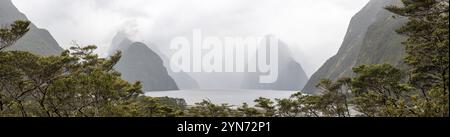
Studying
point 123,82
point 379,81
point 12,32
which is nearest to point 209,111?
point 123,82

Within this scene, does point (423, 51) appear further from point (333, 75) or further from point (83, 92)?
point (333, 75)

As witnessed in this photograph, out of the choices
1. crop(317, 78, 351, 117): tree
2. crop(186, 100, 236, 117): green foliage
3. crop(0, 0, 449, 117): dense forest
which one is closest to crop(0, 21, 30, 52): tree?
crop(0, 0, 449, 117): dense forest

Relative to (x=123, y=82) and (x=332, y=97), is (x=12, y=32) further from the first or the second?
(x=332, y=97)

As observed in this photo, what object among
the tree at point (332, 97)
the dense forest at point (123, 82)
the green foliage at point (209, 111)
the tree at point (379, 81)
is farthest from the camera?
the green foliage at point (209, 111)

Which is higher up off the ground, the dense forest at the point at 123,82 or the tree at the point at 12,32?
the tree at the point at 12,32

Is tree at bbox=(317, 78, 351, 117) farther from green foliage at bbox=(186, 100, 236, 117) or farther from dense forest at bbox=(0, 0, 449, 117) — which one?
green foliage at bbox=(186, 100, 236, 117)

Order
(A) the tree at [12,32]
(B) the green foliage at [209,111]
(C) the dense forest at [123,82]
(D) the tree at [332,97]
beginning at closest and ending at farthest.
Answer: (C) the dense forest at [123,82]
(A) the tree at [12,32]
(D) the tree at [332,97]
(B) the green foliage at [209,111]

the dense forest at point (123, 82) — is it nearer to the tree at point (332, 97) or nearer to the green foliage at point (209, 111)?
the tree at point (332, 97)

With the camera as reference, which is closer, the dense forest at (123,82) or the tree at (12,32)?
the dense forest at (123,82)

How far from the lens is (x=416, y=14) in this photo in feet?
68.5

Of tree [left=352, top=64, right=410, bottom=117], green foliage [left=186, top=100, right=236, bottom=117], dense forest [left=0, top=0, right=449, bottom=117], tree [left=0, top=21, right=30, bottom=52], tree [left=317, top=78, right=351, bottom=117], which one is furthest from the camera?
green foliage [left=186, top=100, right=236, bottom=117]

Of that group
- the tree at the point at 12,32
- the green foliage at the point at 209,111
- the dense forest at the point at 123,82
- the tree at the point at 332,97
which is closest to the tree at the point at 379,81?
the dense forest at the point at 123,82
